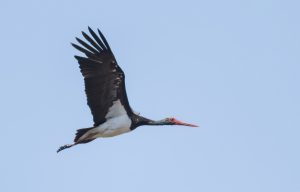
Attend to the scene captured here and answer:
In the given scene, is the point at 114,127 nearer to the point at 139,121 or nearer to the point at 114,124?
the point at 114,124

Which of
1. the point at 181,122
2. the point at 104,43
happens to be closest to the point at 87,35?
the point at 104,43

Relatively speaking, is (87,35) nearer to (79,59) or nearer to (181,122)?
(79,59)

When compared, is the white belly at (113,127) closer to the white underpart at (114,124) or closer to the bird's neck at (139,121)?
the white underpart at (114,124)

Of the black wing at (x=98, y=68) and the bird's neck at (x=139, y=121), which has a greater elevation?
the black wing at (x=98, y=68)

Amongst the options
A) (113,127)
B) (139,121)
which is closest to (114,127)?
(113,127)

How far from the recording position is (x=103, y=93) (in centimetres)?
4975

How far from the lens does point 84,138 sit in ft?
164

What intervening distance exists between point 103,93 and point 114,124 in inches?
35.7

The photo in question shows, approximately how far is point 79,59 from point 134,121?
218cm

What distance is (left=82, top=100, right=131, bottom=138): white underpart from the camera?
50.0 meters

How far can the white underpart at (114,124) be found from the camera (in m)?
50.0

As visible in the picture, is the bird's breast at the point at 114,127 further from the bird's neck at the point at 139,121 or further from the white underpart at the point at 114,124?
the bird's neck at the point at 139,121

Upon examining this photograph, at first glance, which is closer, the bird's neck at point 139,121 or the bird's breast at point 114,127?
the bird's breast at point 114,127

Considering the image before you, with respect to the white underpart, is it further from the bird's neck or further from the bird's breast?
the bird's neck
